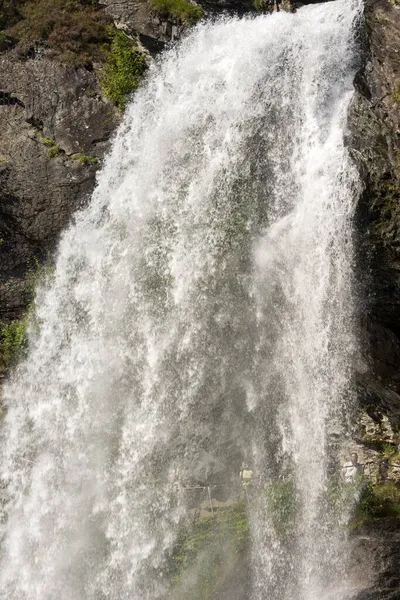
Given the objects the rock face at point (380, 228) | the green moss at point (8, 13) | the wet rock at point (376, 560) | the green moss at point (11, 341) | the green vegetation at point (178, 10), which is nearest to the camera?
the wet rock at point (376, 560)

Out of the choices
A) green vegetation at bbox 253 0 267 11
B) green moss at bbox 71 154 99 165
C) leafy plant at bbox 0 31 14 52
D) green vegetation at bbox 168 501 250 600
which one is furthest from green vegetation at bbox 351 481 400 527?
leafy plant at bbox 0 31 14 52

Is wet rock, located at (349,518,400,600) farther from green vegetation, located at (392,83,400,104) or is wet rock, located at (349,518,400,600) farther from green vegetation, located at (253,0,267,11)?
green vegetation, located at (253,0,267,11)

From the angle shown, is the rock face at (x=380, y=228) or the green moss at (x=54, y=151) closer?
the rock face at (x=380, y=228)

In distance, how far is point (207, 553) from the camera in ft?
30.4

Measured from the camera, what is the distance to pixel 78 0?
14.3 metres

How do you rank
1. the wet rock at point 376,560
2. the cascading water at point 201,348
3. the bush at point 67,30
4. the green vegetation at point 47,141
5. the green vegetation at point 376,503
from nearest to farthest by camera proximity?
the wet rock at point 376,560 < the green vegetation at point 376,503 < the cascading water at point 201,348 < the green vegetation at point 47,141 < the bush at point 67,30

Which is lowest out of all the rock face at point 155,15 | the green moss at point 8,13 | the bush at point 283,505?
the bush at point 283,505

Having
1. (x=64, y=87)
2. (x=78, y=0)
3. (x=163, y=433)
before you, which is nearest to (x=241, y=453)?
(x=163, y=433)

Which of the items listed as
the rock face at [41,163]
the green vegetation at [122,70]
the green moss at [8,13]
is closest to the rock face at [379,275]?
the green vegetation at [122,70]

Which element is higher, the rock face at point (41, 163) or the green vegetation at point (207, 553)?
the rock face at point (41, 163)

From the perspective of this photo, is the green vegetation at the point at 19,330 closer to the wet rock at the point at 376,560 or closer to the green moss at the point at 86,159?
the green moss at the point at 86,159

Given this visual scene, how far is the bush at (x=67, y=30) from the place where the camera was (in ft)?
43.3

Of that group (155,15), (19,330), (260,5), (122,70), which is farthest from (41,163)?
(260,5)

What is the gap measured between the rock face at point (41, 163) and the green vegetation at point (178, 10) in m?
2.20
